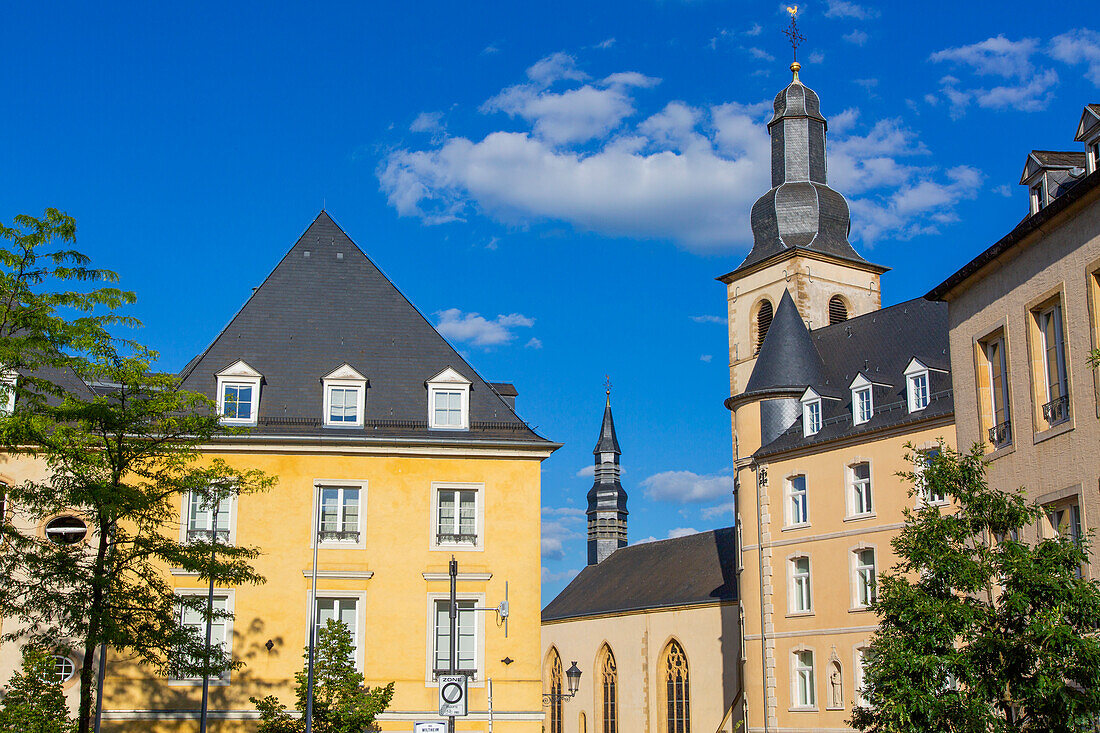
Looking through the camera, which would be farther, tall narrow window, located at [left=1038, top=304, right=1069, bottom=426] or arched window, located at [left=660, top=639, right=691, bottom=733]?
arched window, located at [left=660, top=639, right=691, bottom=733]

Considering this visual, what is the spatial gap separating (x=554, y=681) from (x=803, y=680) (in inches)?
1570

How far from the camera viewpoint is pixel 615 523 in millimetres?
109250

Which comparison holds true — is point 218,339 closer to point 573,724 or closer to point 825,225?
point 825,225

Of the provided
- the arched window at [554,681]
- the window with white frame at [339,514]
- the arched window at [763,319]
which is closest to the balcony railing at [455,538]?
the window with white frame at [339,514]

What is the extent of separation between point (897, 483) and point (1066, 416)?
24812mm

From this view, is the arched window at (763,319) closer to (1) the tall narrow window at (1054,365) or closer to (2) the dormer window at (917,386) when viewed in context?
(2) the dormer window at (917,386)

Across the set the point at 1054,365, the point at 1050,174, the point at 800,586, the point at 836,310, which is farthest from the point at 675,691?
the point at 1054,365

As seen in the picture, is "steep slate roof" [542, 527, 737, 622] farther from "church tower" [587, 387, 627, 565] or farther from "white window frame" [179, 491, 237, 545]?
"white window frame" [179, 491, 237, 545]

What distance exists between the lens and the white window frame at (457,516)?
33.2m

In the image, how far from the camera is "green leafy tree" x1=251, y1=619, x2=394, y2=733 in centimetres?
2725

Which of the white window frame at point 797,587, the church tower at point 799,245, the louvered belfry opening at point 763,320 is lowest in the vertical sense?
the white window frame at point 797,587

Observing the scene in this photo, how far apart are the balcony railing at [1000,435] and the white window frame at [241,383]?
19552mm

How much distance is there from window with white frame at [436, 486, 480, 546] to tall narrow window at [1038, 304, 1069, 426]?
56.3 feet

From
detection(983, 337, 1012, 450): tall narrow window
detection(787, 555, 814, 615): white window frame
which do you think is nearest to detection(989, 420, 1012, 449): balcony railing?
detection(983, 337, 1012, 450): tall narrow window
